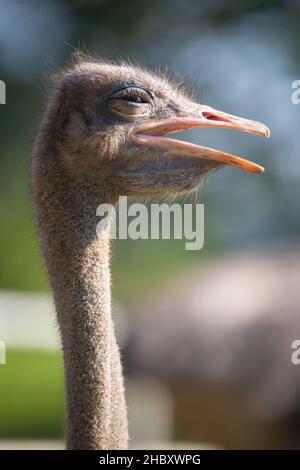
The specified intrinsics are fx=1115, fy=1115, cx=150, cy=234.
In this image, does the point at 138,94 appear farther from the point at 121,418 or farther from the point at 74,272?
the point at 121,418

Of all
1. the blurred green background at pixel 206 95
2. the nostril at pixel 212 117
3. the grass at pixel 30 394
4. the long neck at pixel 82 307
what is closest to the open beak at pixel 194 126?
the nostril at pixel 212 117

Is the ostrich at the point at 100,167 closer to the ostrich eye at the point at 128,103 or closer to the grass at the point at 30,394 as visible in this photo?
the ostrich eye at the point at 128,103

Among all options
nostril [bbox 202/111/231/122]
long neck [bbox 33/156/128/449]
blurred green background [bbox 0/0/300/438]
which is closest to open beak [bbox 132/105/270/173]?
nostril [bbox 202/111/231/122]

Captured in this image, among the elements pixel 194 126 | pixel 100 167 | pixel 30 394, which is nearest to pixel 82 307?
pixel 100 167

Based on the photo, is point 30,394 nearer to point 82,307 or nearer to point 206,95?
point 206,95

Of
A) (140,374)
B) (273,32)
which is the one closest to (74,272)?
(140,374)

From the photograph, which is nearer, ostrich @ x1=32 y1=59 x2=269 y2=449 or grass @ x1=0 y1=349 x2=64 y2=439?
ostrich @ x1=32 y1=59 x2=269 y2=449

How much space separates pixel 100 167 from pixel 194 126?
268mm

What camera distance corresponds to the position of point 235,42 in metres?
17.9

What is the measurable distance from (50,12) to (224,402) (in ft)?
33.0

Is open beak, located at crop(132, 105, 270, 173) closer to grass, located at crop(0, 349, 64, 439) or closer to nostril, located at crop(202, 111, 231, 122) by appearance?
nostril, located at crop(202, 111, 231, 122)

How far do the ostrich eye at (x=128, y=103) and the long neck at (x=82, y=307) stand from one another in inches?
8.8

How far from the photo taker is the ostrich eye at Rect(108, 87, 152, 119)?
292cm

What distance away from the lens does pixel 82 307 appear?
2.78 m
